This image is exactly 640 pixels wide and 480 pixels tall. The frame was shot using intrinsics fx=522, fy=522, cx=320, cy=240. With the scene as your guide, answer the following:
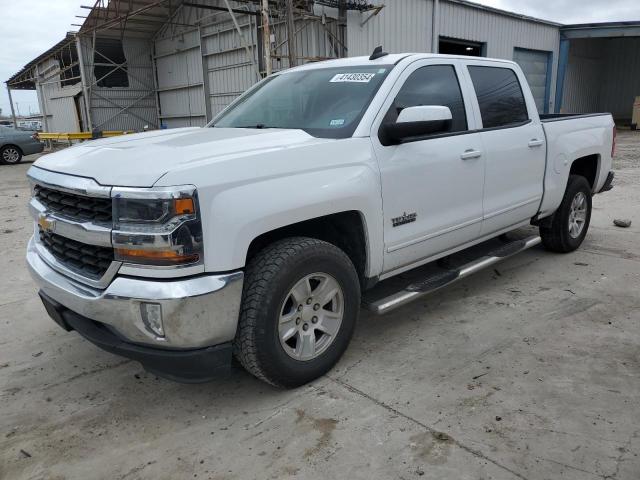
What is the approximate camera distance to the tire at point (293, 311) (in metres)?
2.73

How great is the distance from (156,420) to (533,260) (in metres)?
4.23

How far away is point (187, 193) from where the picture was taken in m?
2.43

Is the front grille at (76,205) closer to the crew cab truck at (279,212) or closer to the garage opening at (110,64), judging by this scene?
the crew cab truck at (279,212)

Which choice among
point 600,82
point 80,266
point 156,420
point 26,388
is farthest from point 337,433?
point 600,82

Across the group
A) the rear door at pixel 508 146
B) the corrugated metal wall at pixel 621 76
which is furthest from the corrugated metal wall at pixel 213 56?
the corrugated metal wall at pixel 621 76

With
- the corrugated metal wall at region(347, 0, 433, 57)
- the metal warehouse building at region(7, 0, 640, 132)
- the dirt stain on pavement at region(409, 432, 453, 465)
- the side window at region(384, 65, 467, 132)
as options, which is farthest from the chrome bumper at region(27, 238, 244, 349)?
the corrugated metal wall at region(347, 0, 433, 57)

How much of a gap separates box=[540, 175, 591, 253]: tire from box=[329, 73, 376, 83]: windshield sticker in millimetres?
2835

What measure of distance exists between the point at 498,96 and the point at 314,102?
69.9 inches

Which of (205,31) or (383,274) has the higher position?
(205,31)

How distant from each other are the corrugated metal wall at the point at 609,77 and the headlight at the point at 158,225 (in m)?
31.5

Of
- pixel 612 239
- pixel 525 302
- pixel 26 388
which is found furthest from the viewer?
pixel 612 239

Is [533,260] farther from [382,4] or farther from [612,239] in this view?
Answer: [382,4]

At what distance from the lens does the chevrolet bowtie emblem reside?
2.91 meters

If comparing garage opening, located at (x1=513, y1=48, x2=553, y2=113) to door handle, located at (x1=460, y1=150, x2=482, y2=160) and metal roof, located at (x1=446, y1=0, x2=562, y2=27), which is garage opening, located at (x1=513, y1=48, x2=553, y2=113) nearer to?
metal roof, located at (x1=446, y1=0, x2=562, y2=27)
